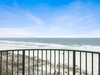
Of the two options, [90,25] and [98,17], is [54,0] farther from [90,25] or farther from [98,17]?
[90,25]

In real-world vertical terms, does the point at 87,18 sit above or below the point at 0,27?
above

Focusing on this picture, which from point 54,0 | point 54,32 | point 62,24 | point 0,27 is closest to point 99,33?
point 62,24

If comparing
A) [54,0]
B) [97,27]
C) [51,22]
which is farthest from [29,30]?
[54,0]

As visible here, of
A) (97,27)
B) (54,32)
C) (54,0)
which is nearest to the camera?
(54,0)

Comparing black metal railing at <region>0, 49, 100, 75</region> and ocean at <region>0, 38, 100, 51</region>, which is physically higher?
black metal railing at <region>0, 49, 100, 75</region>

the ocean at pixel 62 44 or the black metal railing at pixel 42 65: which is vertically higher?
the black metal railing at pixel 42 65

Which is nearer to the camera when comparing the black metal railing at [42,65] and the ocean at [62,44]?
the black metal railing at [42,65]

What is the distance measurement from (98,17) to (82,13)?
19.2ft

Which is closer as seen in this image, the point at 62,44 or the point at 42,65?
the point at 42,65

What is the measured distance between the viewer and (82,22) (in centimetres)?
4234

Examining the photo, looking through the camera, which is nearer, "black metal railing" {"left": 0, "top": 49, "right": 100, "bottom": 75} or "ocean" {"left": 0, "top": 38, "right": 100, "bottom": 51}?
"black metal railing" {"left": 0, "top": 49, "right": 100, "bottom": 75}

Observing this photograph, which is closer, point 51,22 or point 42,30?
point 51,22

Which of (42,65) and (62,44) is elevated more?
(42,65)

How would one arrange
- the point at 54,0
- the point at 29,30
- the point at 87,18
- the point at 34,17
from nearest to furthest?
the point at 54,0
the point at 34,17
the point at 87,18
the point at 29,30
